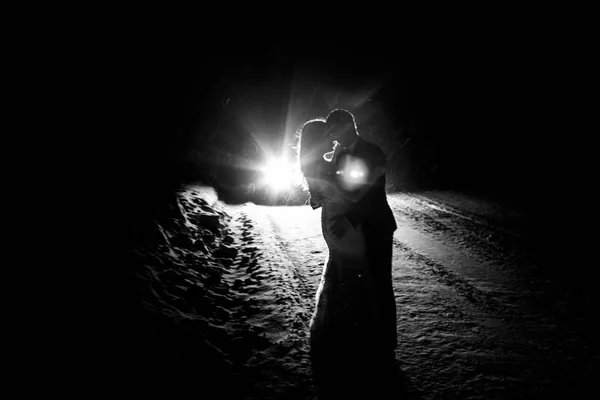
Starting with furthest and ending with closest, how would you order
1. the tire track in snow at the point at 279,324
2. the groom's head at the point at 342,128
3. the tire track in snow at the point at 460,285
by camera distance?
the tire track in snow at the point at 460,285, the tire track in snow at the point at 279,324, the groom's head at the point at 342,128

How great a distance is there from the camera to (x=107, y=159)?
7445mm

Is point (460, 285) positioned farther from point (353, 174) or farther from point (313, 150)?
point (313, 150)

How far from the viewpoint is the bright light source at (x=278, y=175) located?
1681 centimetres

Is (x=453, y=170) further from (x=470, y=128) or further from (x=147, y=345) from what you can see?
(x=147, y=345)

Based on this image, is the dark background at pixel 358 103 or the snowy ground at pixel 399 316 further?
the dark background at pixel 358 103

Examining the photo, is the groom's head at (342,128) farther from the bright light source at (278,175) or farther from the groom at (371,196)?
the bright light source at (278,175)

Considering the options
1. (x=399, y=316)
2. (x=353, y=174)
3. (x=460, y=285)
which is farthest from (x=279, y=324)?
(x=460, y=285)

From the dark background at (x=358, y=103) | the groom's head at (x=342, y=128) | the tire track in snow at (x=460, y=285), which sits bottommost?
the tire track in snow at (x=460, y=285)

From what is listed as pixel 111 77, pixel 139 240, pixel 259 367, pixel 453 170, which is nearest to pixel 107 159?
pixel 139 240

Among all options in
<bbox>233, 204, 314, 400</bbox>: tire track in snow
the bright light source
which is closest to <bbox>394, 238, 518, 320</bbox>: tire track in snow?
<bbox>233, 204, 314, 400</bbox>: tire track in snow

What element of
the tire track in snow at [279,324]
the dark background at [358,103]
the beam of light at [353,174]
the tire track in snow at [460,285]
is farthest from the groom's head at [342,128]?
the dark background at [358,103]

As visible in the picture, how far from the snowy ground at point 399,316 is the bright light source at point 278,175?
934cm

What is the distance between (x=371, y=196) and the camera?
9.10 ft

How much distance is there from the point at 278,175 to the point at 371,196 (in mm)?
16375
